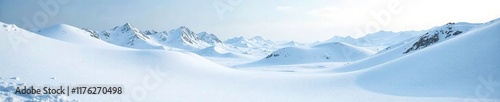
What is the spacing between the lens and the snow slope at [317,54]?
147625 millimetres

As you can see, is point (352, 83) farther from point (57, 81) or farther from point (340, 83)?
point (57, 81)

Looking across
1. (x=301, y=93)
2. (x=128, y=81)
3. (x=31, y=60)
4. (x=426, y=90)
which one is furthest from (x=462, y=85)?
(x=31, y=60)

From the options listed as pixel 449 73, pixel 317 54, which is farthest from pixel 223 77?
pixel 317 54

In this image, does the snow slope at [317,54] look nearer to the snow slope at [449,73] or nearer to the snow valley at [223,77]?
the snow slope at [449,73]

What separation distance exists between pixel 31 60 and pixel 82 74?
3.13m

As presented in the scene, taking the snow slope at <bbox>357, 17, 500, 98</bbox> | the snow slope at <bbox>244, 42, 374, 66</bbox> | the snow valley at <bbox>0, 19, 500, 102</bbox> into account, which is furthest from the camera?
the snow slope at <bbox>244, 42, 374, 66</bbox>

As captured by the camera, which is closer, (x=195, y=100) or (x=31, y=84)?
(x=31, y=84)

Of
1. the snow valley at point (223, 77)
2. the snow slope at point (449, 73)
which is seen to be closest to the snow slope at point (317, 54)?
the snow slope at point (449, 73)

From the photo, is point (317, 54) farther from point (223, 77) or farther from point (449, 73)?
point (223, 77)

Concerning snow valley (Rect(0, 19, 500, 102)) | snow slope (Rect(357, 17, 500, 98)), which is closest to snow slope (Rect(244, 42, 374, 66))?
snow slope (Rect(357, 17, 500, 98))

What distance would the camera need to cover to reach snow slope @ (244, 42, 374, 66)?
148 metres

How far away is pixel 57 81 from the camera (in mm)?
14516

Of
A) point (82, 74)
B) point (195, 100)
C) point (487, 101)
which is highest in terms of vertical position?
point (82, 74)

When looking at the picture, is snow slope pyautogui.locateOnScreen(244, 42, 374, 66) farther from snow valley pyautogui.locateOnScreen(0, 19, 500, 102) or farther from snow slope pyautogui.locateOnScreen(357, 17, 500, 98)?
snow valley pyautogui.locateOnScreen(0, 19, 500, 102)
